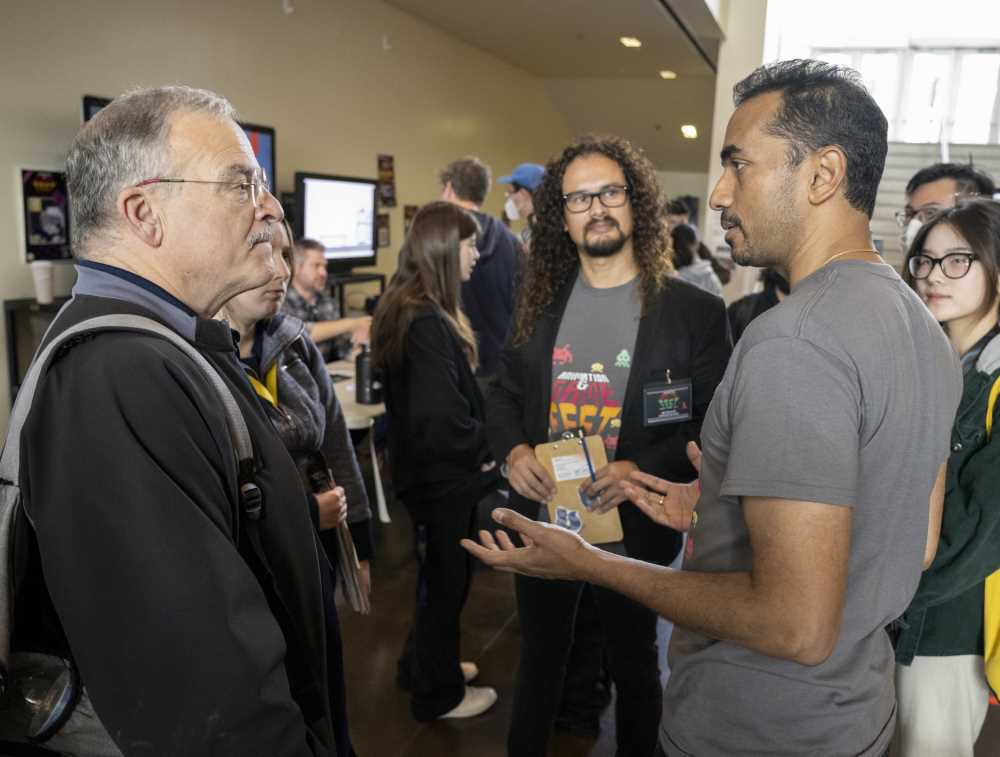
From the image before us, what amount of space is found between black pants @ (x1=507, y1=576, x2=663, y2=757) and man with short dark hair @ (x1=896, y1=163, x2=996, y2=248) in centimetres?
178

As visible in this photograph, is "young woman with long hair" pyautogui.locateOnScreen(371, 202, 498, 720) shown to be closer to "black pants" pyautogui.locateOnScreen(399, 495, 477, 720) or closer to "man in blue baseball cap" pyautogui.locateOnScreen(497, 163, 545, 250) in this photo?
"black pants" pyautogui.locateOnScreen(399, 495, 477, 720)

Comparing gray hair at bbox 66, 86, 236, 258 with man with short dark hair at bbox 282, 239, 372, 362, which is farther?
man with short dark hair at bbox 282, 239, 372, 362

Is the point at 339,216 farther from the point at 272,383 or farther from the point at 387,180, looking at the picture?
the point at 272,383

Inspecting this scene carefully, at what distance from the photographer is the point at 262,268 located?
1026mm

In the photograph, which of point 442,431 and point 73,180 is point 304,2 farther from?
point 73,180

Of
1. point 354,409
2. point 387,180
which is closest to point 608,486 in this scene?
point 354,409

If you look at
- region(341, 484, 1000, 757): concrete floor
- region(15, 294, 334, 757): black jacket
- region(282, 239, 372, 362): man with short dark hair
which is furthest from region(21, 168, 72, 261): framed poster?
region(15, 294, 334, 757): black jacket

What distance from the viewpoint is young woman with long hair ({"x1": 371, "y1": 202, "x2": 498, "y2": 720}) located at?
231cm

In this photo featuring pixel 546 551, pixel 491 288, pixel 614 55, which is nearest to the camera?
pixel 546 551

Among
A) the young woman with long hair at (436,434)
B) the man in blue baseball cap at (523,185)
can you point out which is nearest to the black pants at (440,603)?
Result: the young woman with long hair at (436,434)

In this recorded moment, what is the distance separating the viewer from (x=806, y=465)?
0.85 meters

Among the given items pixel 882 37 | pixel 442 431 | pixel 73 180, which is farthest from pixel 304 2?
pixel 882 37

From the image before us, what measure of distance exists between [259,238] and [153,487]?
15.4 inches

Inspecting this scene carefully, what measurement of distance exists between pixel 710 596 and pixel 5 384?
3997 millimetres
